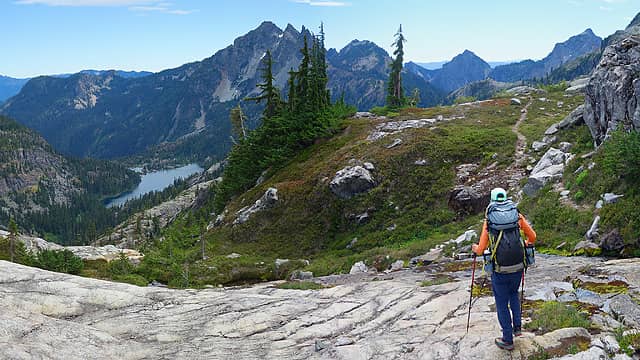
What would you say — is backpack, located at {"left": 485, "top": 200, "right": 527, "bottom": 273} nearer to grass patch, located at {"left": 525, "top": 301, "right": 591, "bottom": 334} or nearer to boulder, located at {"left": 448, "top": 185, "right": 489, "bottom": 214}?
grass patch, located at {"left": 525, "top": 301, "right": 591, "bottom": 334}

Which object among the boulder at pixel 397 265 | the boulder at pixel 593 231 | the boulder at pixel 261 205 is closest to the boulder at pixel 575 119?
the boulder at pixel 593 231

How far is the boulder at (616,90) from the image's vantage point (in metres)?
22.6

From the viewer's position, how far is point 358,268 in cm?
2631

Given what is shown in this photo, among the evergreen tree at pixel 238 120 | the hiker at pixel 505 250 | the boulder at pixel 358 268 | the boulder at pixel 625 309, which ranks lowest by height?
the boulder at pixel 358 268

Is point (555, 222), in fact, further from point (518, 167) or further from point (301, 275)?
point (518, 167)

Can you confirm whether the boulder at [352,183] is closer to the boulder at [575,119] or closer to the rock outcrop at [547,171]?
the rock outcrop at [547,171]

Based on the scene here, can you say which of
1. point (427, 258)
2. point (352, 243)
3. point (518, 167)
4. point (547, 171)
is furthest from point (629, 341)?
point (518, 167)

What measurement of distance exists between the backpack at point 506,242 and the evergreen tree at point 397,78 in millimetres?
73731

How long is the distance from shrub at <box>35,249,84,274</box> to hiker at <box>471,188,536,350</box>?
124 ft

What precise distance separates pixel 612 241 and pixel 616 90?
40.6 ft

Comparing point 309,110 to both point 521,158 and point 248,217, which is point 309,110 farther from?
point 521,158

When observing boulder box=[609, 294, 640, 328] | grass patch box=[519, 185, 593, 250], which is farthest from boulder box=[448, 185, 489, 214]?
boulder box=[609, 294, 640, 328]

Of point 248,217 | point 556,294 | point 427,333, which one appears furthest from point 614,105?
point 248,217

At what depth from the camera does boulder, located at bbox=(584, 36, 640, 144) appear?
2259cm
